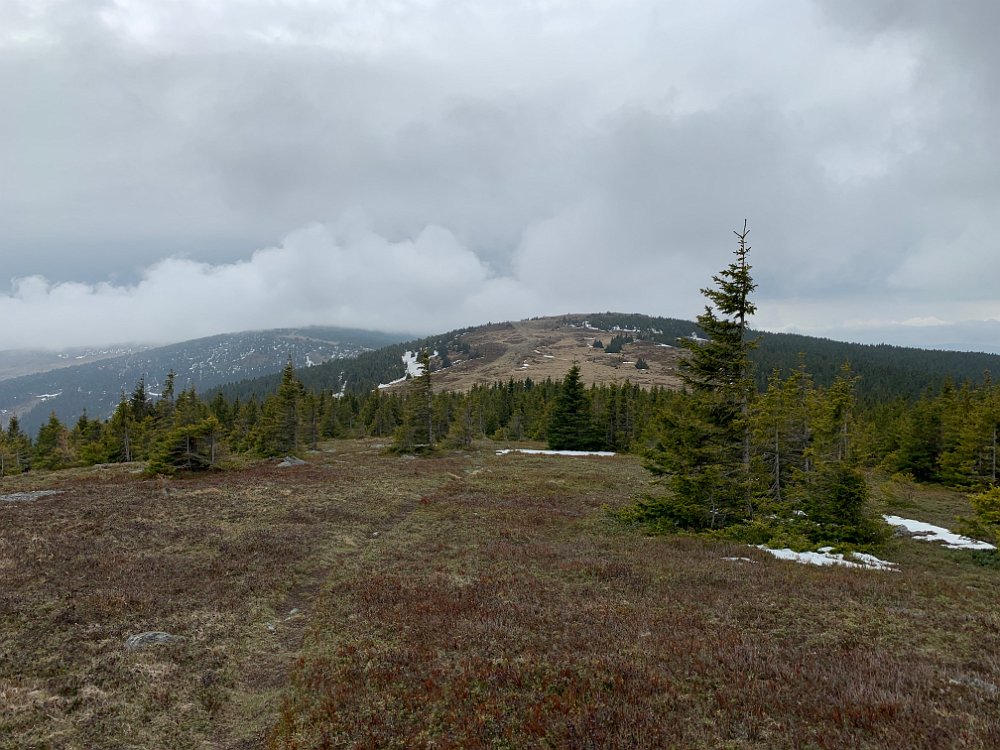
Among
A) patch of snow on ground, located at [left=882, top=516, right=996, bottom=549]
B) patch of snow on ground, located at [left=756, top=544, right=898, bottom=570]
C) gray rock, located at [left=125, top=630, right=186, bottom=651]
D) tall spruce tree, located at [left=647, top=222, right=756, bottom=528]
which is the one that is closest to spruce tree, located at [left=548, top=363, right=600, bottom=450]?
patch of snow on ground, located at [left=882, top=516, right=996, bottom=549]

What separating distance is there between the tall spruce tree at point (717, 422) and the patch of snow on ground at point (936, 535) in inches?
285

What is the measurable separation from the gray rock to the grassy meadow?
0.98 ft

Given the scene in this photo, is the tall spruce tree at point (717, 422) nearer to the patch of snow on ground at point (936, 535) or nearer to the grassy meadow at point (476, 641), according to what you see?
the grassy meadow at point (476, 641)

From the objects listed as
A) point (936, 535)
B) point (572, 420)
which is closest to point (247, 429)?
point (572, 420)

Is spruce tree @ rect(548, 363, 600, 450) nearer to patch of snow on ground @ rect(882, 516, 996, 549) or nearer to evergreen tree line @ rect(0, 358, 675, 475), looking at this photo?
evergreen tree line @ rect(0, 358, 675, 475)

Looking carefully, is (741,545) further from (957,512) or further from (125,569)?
(957,512)

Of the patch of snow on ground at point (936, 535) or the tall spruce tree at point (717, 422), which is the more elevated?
the tall spruce tree at point (717, 422)

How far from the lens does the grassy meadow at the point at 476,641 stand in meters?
6.96

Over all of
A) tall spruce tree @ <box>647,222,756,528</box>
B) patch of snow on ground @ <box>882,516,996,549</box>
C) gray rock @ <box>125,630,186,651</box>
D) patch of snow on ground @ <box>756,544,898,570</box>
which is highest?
tall spruce tree @ <box>647,222,756,528</box>

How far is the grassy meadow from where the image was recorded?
22.8ft

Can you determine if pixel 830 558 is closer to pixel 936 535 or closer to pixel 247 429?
pixel 936 535

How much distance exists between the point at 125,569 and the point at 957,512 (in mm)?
44426

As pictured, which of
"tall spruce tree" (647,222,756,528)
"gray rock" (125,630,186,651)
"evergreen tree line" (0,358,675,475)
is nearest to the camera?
"gray rock" (125,630,186,651)

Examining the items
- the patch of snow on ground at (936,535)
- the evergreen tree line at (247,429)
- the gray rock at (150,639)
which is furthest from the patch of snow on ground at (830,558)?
the evergreen tree line at (247,429)
